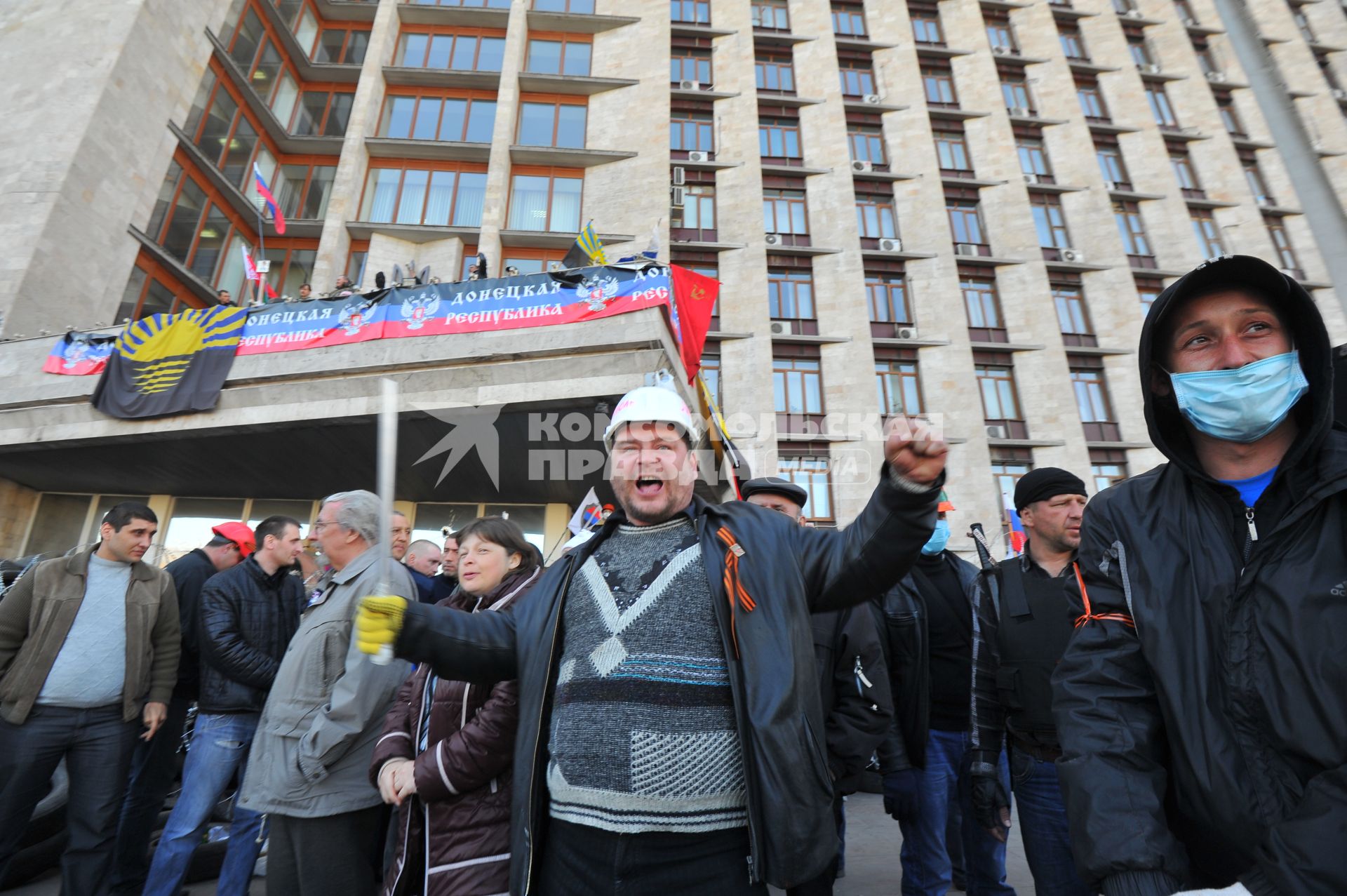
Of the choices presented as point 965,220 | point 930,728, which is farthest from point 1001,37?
point 930,728

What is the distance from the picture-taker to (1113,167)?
24.6m

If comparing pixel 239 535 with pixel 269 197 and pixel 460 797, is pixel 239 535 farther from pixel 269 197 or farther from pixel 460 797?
pixel 269 197

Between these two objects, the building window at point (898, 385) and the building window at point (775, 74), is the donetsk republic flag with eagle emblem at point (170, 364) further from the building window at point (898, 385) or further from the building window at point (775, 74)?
the building window at point (775, 74)

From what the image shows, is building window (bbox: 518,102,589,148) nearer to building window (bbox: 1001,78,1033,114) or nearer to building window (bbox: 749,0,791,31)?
building window (bbox: 749,0,791,31)

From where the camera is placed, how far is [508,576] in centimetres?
332

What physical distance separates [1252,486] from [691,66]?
25.8 m

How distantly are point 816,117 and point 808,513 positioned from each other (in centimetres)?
1436

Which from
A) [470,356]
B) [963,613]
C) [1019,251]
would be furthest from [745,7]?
[963,613]

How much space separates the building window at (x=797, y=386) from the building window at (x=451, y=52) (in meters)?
13.5

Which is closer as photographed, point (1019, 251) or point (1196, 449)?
point (1196, 449)

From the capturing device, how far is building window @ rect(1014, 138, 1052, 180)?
78.2ft

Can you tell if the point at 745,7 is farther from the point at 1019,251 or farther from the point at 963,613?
the point at 963,613

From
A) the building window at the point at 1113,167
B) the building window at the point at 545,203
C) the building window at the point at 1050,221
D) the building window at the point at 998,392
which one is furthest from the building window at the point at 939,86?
the building window at the point at 545,203

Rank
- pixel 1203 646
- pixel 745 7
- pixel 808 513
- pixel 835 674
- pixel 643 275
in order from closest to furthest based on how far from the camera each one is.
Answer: pixel 1203 646 → pixel 835 674 → pixel 643 275 → pixel 808 513 → pixel 745 7
